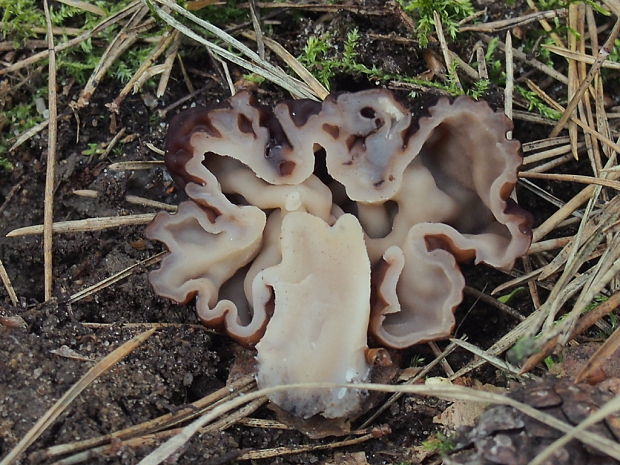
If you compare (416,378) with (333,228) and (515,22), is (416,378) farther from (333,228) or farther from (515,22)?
(515,22)

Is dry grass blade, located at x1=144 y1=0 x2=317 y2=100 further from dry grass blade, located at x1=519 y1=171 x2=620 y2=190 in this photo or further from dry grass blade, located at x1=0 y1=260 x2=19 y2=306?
dry grass blade, located at x1=0 y1=260 x2=19 y2=306

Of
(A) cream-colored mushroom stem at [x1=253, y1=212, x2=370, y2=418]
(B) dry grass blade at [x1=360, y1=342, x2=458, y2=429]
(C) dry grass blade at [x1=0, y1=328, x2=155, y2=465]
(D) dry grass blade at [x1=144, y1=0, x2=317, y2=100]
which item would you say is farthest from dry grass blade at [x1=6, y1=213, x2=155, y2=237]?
(B) dry grass blade at [x1=360, y1=342, x2=458, y2=429]

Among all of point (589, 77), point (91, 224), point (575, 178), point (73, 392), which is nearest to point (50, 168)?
point (91, 224)

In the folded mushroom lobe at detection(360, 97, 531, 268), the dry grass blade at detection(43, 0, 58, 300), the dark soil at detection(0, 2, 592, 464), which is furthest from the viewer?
the dry grass blade at detection(43, 0, 58, 300)

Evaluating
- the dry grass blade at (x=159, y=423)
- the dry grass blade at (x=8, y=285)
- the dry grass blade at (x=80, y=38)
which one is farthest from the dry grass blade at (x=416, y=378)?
the dry grass blade at (x=80, y=38)

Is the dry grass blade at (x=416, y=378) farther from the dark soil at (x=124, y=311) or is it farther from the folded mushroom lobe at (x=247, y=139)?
the folded mushroom lobe at (x=247, y=139)
